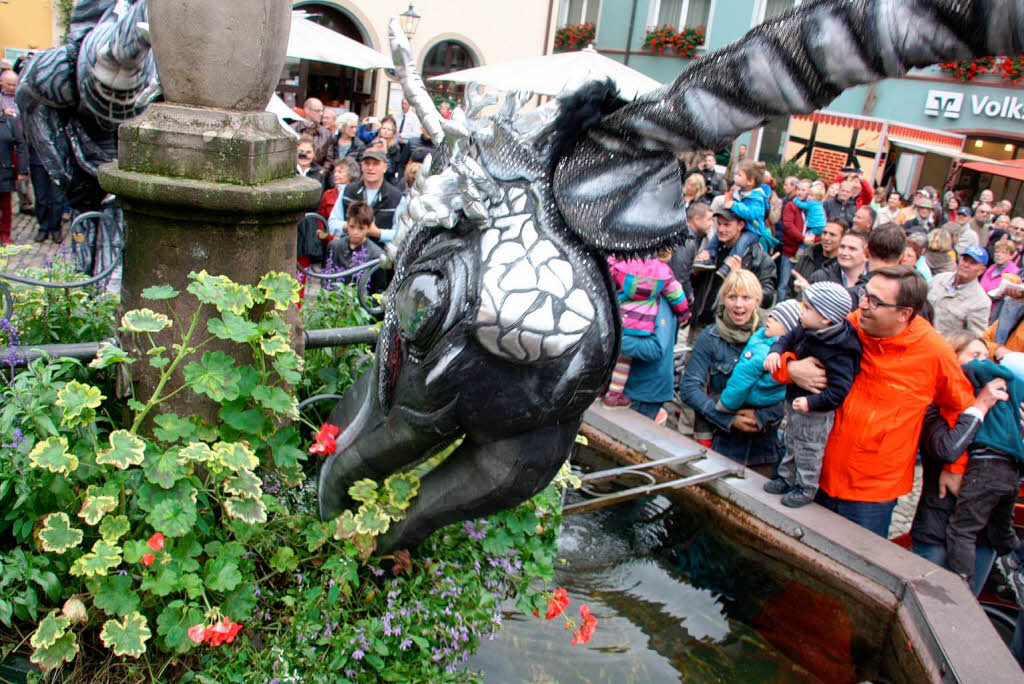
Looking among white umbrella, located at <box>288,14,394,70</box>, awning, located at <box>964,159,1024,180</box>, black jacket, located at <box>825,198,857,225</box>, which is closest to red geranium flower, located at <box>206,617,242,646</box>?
white umbrella, located at <box>288,14,394,70</box>

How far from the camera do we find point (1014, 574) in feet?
11.8

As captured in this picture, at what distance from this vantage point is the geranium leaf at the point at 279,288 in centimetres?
224

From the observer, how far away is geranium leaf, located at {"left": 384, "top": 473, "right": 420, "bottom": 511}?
226cm

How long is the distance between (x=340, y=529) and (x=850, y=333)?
2.48 meters

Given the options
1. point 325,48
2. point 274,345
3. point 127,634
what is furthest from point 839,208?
point 127,634

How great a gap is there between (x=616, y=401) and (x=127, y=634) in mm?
3246

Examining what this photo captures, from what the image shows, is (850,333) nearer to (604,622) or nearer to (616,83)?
(604,622)

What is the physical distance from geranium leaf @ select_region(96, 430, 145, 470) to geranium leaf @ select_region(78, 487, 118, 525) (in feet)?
0.26

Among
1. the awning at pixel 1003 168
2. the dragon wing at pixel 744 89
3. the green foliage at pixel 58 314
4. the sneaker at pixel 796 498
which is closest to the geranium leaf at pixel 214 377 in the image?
the green foliage at pixel 58 314

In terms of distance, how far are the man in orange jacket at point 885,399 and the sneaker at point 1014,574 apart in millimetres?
397

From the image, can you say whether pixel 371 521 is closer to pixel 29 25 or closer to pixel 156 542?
pixel 156 542

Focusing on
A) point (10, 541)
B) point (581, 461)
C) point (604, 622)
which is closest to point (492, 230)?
point (10, 541)

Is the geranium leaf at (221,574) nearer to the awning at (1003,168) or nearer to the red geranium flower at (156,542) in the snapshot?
the red geranium flower at (156,542)

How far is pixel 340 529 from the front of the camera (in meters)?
2.27
